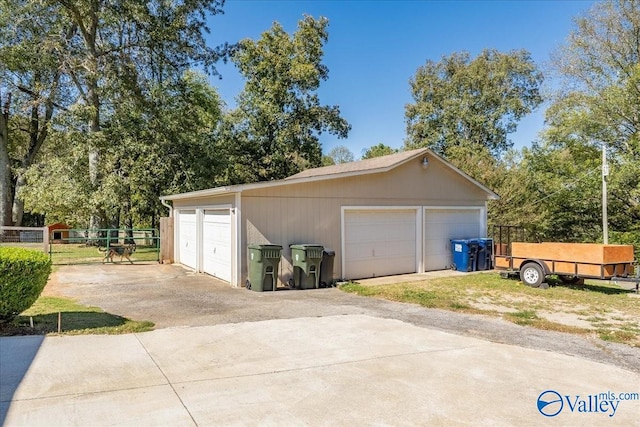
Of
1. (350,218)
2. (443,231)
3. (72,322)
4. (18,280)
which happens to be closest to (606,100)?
(443,231)

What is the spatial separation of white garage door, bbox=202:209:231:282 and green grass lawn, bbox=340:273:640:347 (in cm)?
325

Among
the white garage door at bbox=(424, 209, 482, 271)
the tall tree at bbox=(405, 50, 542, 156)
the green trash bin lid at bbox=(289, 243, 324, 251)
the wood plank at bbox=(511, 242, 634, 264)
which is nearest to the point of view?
the wood plank at bbox=(511, 242, 634, 264)

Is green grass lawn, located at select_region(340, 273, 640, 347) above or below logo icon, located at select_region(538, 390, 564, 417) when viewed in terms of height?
below

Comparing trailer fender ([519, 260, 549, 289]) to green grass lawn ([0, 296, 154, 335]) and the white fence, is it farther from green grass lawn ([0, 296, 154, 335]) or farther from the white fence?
the white fence

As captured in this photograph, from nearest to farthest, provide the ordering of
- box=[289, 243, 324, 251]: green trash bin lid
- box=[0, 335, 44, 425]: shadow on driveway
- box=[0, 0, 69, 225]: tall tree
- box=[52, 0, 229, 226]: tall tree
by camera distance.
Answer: box=[0, 335, 44, 425]: shadow on driveway < box=[289, 243, 324, 251]: green trash bin lid < box=[0, 0, 69, 225]: tall tree < box=[52, 0, 229, 226]: tall tree

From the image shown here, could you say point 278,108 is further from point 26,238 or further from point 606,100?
point 606,100

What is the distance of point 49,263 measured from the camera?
6379 mm

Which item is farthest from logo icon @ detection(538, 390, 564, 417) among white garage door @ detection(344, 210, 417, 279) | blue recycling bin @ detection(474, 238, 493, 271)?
blue recycling bin @ detection(474, 238, 493, 271)

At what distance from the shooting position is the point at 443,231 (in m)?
14.0

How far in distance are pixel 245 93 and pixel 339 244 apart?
17.8 meters

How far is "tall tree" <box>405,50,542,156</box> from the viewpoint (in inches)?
1275

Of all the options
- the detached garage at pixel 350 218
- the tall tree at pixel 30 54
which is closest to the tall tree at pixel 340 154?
the tall tree at pixel 30 54

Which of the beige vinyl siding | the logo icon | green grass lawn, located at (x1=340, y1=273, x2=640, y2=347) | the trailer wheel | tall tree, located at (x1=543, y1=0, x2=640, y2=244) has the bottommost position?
green grass lawn, located at (x1=340, y1=273, x2=640, y2=347)

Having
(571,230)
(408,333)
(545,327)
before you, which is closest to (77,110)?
(408,333)
